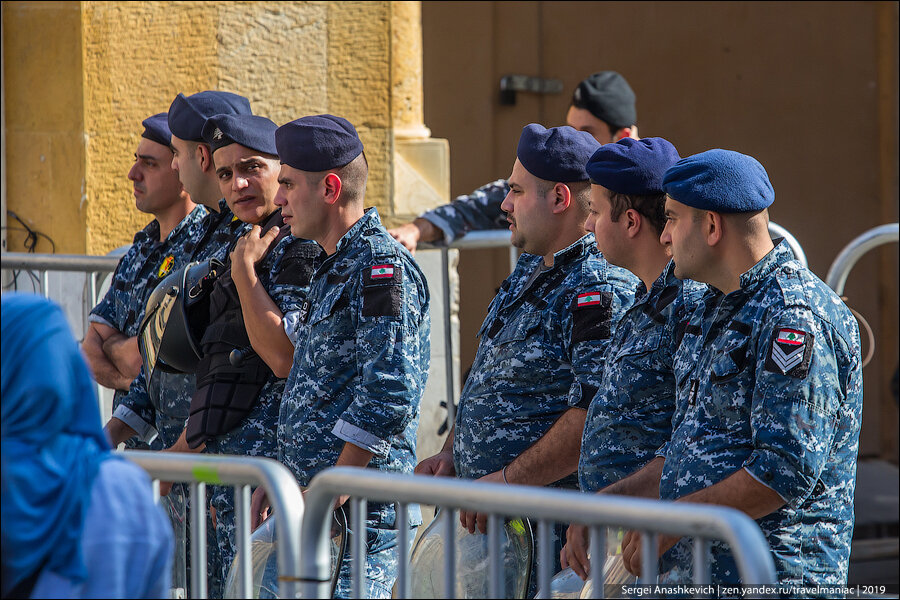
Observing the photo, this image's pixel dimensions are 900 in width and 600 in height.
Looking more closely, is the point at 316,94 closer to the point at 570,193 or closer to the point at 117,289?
the point at 117,289

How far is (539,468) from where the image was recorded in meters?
3.40

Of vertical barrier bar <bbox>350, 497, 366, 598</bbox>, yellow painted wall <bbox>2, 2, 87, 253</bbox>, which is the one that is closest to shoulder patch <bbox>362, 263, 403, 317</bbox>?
vertical barrier bar <bbox>350, 497, 366, 598</bbox>

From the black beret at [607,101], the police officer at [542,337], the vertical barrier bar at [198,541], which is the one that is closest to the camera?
the vertical barrier bar at [198,541]

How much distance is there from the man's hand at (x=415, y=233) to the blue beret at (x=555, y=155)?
45.0 inches

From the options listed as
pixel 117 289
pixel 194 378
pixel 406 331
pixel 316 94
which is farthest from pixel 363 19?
pixel 406 331

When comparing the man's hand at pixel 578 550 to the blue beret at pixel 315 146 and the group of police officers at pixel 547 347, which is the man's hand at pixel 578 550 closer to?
the group of police officers at pixel 547 347

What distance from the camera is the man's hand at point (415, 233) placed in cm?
480

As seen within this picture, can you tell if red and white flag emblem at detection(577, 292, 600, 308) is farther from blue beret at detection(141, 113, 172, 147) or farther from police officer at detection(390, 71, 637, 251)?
blue beret at detection(141, 113, 172, 147)

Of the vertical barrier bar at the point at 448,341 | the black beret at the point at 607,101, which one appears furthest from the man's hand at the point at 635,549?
the black beret at the point at 607,101

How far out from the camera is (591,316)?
11.2 feet

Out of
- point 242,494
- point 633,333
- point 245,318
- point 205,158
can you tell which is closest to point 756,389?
point 633,333

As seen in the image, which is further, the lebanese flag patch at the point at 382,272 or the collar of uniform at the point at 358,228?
the collar of uniform at the point at 358,228

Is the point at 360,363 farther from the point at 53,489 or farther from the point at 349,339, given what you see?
the point at 53,489

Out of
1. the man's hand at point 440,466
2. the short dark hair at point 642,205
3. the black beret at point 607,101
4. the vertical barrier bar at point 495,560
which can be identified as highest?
the black beret at point 607,101
